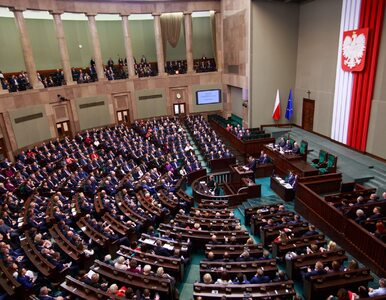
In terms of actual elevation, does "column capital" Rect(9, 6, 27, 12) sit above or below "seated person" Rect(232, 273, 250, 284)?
above

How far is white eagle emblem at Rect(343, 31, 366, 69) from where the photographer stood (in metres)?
12.7

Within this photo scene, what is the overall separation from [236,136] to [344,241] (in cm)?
935

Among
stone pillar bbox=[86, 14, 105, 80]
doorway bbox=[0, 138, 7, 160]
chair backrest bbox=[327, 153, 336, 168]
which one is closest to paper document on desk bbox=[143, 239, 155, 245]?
chair backrest bbox=[327, 153, 336, 168]

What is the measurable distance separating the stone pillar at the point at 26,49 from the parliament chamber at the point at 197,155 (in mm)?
108

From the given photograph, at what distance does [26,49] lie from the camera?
58.3 ft

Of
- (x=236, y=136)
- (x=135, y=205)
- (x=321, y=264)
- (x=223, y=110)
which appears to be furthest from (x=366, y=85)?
(x=223, y=110)

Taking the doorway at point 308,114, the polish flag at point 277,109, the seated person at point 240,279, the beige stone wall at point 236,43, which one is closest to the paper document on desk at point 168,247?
the seated person at point 240,279

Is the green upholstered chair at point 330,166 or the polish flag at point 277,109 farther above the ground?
the polish flag at point 277,109

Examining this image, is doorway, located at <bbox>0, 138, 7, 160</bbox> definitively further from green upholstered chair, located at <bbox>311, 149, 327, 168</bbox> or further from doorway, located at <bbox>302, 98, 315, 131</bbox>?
doorway, located at <bbox>302, 98, 315, 131</bbox>

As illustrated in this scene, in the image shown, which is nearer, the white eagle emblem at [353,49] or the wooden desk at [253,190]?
the wooden desk at [253,190]

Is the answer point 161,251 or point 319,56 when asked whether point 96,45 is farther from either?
point 161,251

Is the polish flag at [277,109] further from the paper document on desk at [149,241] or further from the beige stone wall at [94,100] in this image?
the paper document on desk at [149,241]

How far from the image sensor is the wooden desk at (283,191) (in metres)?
11.2

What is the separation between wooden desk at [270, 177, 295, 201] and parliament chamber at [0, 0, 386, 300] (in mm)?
42
